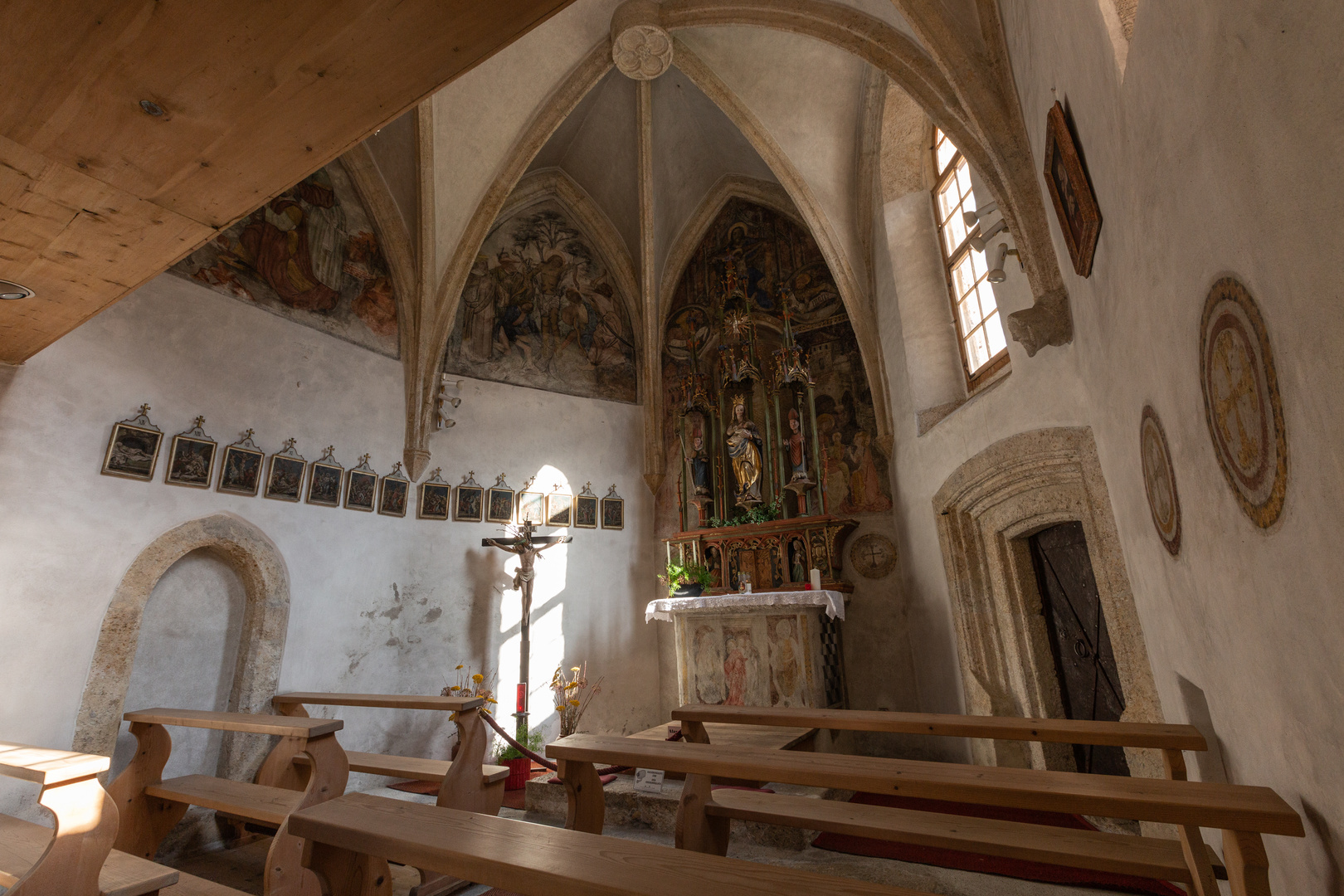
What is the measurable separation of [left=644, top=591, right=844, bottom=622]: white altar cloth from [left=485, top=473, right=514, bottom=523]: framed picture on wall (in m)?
2.48

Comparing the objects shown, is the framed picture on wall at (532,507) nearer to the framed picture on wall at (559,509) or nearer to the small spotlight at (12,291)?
the framed picture on wall at (559,509)

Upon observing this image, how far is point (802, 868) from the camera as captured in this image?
3998 millimetres

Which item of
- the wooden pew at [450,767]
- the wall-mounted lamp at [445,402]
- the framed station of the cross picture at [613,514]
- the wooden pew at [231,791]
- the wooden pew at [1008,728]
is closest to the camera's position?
the wooden pew at [1008,728]

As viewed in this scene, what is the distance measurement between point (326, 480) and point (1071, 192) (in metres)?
7.54

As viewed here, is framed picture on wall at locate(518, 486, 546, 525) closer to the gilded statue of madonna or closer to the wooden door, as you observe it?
the gilded statue of madonna

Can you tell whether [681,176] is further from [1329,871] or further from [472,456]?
[1329,871]

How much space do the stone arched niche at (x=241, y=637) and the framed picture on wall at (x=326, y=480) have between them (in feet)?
2.33

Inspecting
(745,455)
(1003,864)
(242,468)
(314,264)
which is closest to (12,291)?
(242,468)

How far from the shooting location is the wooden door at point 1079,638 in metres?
5.18

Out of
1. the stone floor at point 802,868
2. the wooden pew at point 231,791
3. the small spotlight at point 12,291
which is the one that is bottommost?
the stone floor at point 802,868

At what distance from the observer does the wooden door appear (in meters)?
5.18

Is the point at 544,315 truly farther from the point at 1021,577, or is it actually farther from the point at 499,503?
the point at 1021,577

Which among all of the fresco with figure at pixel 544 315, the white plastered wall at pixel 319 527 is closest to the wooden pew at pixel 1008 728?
the white plastered wall at pixel 319 527

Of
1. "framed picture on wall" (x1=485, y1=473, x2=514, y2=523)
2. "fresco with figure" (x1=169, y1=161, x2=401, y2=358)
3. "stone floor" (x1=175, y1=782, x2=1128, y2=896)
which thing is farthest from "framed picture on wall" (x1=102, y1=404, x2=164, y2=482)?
"framed picture on wall" (x1=485, y1=473, x2=514, y2=523)
